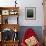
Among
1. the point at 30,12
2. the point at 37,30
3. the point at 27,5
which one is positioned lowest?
the point at 37,30

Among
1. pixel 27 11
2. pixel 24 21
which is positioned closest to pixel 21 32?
pixel 24 21

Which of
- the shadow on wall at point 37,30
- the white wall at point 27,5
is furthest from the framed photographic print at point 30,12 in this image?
the shadow on wall at point 37,30

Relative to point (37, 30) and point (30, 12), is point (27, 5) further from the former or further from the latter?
point (37, 30)

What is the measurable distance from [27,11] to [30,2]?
0.38m

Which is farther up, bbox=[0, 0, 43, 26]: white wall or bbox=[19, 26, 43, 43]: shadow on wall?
bbox=[0, 0, 43, 26]: white wall

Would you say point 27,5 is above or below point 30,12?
above

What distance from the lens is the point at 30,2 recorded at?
6.25 m

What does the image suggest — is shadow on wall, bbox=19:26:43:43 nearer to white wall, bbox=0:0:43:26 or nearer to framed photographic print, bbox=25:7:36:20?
white wall, bbox=0:0:43:26

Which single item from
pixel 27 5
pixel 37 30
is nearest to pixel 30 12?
pixel 27 5

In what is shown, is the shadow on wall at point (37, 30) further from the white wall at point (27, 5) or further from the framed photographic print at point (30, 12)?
the framed photographic print at point (30, 12)

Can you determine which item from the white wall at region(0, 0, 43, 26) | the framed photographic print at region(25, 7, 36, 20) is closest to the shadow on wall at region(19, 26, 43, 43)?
the white wall at region(0, 0, 43, 26)

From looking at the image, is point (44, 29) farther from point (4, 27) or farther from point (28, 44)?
point (4, 27)

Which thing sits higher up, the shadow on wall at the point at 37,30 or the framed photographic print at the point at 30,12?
the framed photographic print at the point at 30,12

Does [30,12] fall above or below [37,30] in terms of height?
above
